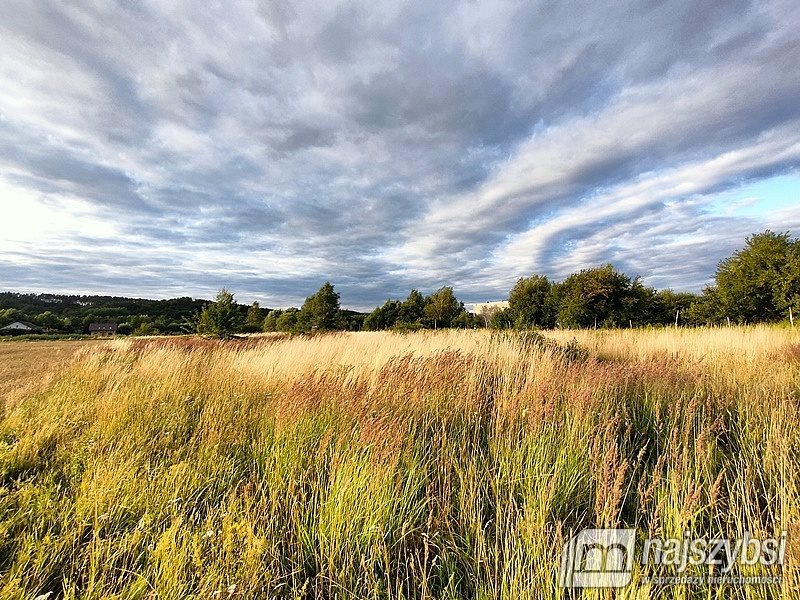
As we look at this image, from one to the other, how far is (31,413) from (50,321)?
96174 mm

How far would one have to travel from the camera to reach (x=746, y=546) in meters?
1.78

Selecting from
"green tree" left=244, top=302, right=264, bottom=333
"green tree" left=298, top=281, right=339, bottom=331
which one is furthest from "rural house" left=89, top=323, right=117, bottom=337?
"green tree" left=298, top=281, right=339, bottom=331

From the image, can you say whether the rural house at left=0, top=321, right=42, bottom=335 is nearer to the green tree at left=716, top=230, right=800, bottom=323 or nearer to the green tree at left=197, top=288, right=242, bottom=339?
the green tree at left=197, top=288, right=242, bottom=339

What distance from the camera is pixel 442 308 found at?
42125 millimetres

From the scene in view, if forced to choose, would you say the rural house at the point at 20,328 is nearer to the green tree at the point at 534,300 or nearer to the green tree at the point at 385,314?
the green tree at the point at 385,314

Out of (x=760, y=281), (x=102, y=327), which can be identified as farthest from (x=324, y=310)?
(x=102, y=327)

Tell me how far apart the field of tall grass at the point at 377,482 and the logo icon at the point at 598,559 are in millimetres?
52

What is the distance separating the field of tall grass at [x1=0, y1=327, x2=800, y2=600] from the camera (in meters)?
1.80

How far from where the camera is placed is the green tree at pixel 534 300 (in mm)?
35094

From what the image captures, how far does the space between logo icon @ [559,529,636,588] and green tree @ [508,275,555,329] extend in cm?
3382

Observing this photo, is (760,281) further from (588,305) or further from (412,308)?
(412,308)

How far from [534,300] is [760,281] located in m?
18.3

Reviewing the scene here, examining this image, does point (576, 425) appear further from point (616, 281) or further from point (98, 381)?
point (616, 281)

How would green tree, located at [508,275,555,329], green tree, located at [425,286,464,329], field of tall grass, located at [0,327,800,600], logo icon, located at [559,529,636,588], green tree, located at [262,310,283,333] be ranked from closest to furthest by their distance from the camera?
logo icon, located at [559,529,636,588]
field of tall grass, located at [0,327,800,600]
green tree, located at [508,275,555,329]
green tree, located at [425,286,464,329]
green tree, located at [262,310,283,333]
